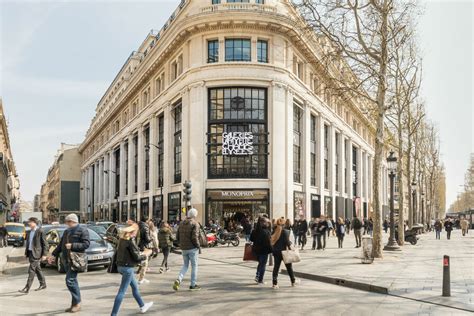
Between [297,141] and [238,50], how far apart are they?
8.95 meters

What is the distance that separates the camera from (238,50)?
36.0 metres

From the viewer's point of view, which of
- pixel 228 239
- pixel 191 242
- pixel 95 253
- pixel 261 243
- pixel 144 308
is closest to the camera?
pixel 144 308

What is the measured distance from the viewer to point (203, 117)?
35.8 m

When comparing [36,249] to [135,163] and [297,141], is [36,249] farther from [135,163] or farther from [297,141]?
[135,163]

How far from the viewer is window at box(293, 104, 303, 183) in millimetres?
38750

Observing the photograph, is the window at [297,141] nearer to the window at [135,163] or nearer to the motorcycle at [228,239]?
the motorcycle at [228,239]

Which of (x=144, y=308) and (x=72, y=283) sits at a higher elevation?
(x=72, y=283)

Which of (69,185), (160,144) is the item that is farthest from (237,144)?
(69,185)

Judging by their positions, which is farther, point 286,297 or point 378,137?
point 378,137

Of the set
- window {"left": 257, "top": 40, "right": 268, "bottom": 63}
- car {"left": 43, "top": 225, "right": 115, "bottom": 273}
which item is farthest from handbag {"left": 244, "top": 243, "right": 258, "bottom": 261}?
window {"left": 257, "top": 40, "right": 268, "bottom": 63}

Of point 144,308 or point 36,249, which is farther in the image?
point 36,249

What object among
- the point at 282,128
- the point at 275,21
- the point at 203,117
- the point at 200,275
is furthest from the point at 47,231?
the point at 275,21

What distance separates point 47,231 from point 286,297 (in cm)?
1129

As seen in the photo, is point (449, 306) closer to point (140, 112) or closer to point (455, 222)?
point (140, 112)
